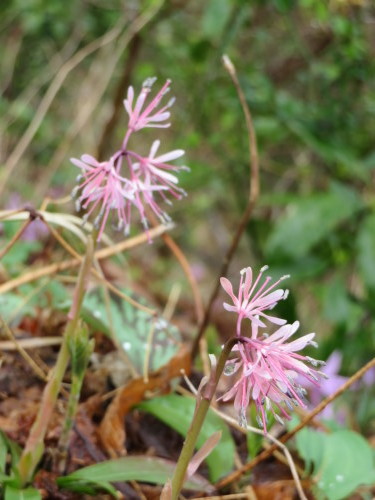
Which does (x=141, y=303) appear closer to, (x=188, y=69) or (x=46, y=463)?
(x=46, y=463)

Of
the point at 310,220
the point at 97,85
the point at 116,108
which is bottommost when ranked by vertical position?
the point at 310,220

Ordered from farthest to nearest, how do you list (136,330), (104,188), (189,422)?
(136,330), (189,422), (104,188)

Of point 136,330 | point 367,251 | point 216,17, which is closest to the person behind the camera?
point 136,330

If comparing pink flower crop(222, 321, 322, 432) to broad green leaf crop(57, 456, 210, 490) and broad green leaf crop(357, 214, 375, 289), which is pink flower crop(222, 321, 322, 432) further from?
broad green leaf crop(357, 214, 375, 289)

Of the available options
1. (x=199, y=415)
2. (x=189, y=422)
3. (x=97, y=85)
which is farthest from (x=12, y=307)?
(x=97, y=85)

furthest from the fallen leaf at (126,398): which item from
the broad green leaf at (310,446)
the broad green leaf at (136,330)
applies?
the broad green leaf at (310,446)

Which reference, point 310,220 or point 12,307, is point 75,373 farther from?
A: point 310,220

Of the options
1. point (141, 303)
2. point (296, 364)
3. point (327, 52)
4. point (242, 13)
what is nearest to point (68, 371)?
point (141, 303)
